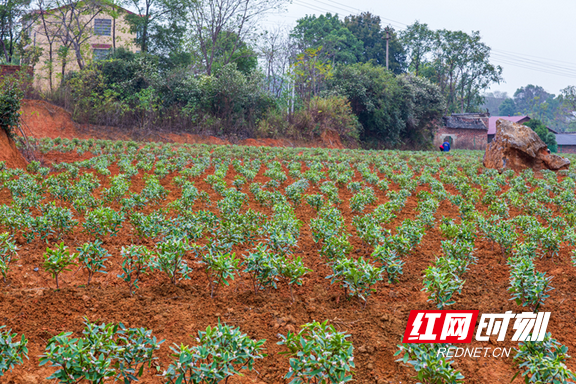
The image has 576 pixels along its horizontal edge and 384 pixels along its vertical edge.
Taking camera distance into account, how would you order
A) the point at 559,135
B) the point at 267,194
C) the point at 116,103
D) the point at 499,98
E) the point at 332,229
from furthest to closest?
the point at 499,98 < the point at 559,135 < the point at 116,103 < the point at 267,194 < the point at 332,229

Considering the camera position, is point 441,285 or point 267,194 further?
point 267,194

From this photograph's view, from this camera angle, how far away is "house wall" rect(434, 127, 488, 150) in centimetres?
4984

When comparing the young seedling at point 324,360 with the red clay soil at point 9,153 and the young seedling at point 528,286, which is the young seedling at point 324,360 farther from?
the red clay soil at point 9,153

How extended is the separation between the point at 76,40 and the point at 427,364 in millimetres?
32238

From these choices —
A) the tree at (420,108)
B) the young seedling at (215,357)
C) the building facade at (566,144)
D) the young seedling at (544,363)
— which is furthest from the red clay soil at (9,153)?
the building facade at (566,144)

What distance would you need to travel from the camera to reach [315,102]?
3294 cm

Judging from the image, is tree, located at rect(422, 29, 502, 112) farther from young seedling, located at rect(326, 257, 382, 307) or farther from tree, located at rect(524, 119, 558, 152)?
young seedling, located at rect(326, 257, 382, 307)

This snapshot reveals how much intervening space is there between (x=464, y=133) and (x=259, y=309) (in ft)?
170

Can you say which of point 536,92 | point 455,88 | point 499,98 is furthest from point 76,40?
point 499,98

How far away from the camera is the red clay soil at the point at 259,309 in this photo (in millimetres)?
3248

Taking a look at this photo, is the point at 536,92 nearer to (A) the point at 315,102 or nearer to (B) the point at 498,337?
(A) the point at 315,102

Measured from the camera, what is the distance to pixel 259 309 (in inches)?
161

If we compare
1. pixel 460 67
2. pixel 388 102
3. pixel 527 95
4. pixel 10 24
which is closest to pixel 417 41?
pixel 460 67

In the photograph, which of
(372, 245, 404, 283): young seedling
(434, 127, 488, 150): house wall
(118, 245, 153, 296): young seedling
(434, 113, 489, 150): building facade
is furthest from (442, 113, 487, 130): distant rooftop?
(118, 245, 153, 296): young seedling
